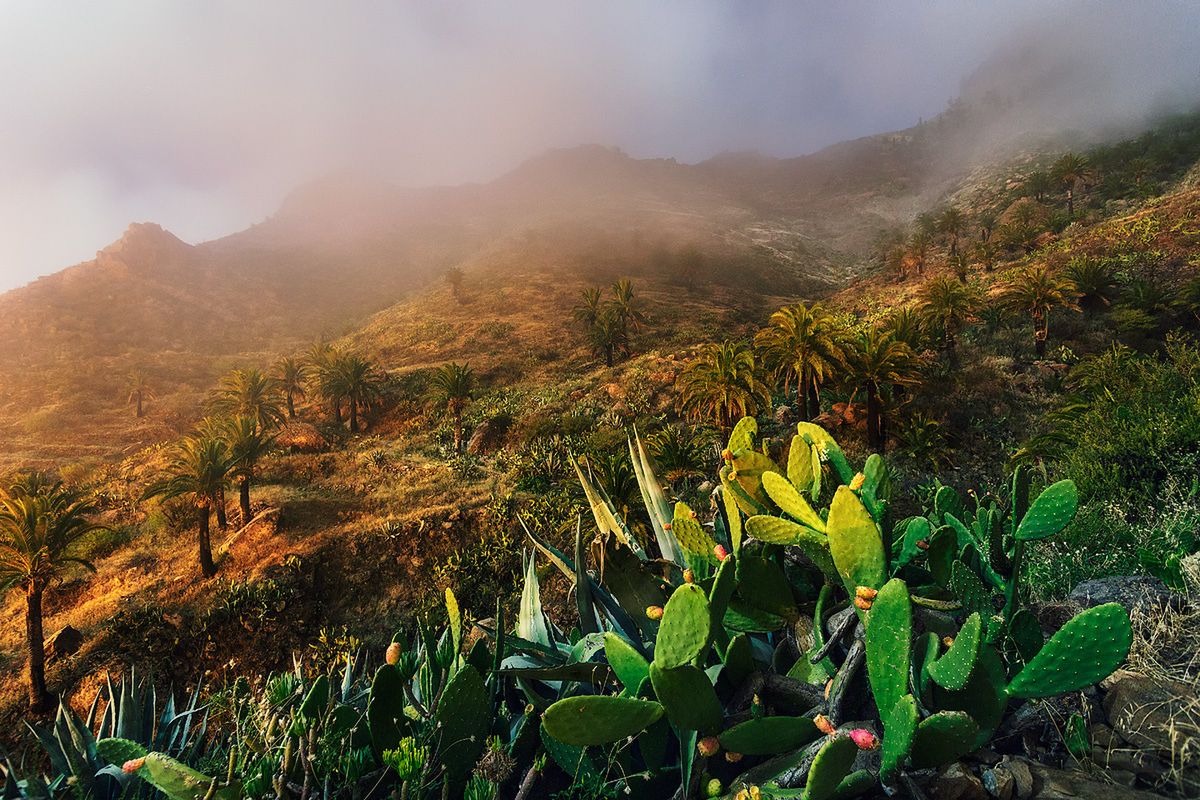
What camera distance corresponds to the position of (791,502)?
2.29 m

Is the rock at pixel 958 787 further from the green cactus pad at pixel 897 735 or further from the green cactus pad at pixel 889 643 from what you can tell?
the green cactus pad at pixel 889 643

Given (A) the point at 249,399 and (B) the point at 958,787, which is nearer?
(B) the point at 958,787

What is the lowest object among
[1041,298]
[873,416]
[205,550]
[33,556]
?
[205,550]

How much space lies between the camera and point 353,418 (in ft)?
110

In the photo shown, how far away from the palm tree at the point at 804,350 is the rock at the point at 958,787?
1969 centimetres

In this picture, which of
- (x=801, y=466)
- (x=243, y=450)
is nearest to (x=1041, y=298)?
(x=801, y=466)

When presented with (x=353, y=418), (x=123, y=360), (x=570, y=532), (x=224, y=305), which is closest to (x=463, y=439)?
(x=353, y=418)

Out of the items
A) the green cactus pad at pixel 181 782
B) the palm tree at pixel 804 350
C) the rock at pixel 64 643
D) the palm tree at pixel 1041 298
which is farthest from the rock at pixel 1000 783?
the palm tree at pixel 1041 298

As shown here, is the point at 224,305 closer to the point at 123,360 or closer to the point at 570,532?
the point at 123,360

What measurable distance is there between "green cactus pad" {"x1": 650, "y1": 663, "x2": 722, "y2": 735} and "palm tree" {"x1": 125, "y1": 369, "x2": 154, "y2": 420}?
170 ft

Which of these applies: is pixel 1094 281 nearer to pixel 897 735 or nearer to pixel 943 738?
pixel 943 738

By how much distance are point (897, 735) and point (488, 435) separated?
92.4 feet

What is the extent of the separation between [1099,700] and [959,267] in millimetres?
46063

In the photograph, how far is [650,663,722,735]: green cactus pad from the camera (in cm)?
166
